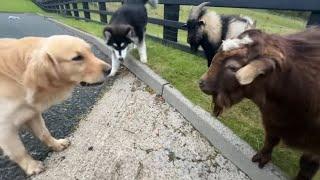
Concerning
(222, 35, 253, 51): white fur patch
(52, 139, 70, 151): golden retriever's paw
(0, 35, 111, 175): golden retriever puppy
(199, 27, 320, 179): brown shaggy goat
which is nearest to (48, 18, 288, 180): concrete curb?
(199, 27, 320, 179): brown shaggy goat

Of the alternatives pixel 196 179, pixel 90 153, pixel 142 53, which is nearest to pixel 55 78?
pixel 90 153

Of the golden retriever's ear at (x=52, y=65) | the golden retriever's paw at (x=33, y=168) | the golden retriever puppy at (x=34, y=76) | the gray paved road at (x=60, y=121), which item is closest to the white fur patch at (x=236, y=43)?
the golden retriever puppy at (x=34, y=76)

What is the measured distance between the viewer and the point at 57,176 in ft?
10.4

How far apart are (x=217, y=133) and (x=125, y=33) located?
3.02 m

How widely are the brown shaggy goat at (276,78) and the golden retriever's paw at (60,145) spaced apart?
6.35ft

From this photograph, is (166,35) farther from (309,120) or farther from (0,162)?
(309,120)

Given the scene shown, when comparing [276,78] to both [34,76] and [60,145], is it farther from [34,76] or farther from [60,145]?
[60,145]

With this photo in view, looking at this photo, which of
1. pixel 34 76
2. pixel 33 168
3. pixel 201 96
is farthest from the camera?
pixel 201 96

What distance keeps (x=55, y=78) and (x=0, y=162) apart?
3.92 ft

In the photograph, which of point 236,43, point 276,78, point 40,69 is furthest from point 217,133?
point 40,69

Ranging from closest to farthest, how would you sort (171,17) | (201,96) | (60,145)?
(60,145)
(201,96)
(171,17)

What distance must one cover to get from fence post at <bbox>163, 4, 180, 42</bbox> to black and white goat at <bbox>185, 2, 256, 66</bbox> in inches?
35.3

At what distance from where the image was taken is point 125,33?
19.0 ft

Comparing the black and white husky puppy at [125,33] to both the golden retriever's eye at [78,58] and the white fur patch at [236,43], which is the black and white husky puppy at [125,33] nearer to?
the golden retriever's eye at [78,58]
